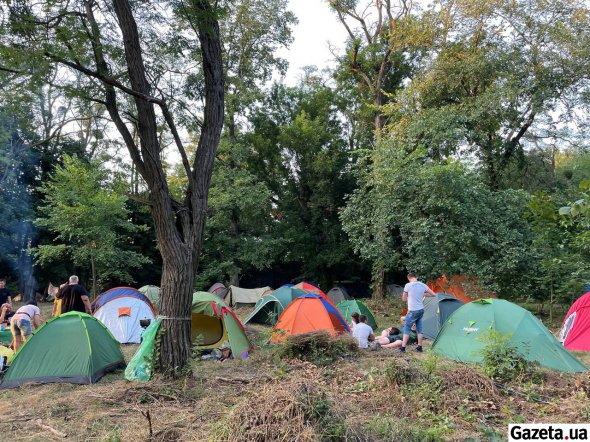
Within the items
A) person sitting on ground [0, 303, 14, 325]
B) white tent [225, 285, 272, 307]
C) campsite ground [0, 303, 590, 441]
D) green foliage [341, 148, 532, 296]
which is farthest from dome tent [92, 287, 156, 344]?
green foliage [341, 148, 532, 296]

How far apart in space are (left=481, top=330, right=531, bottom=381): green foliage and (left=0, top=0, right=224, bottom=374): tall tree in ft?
12.1

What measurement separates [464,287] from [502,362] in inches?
293

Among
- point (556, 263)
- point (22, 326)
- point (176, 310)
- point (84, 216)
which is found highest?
point (84, 216)

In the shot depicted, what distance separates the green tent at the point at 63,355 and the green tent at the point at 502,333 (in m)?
5.39

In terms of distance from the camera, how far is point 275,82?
22719 millimetres

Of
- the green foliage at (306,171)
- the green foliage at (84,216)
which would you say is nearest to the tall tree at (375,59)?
the green foliage at (306,171)

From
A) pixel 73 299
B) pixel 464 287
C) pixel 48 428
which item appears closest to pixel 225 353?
pixel 73 299

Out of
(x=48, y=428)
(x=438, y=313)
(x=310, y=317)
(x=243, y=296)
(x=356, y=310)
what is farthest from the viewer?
(x=243, y=296)

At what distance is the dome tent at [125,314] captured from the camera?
9.89 m

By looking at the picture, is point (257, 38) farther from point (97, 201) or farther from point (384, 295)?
point (384, 295)

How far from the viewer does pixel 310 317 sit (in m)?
9.51

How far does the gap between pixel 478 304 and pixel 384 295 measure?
10234 millimetres

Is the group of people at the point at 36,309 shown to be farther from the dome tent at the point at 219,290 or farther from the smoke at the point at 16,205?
the smoke at the point at 16,205

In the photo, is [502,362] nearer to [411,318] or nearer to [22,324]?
[411,318]
